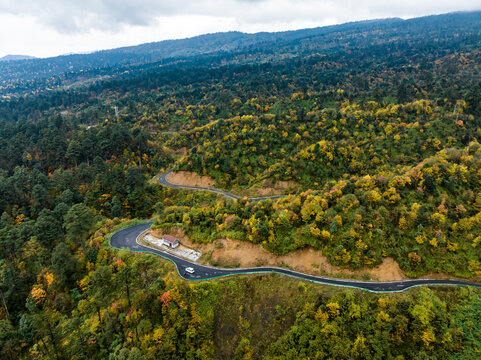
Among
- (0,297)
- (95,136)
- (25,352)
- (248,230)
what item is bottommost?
(25,352)

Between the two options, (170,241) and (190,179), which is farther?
(190,179)

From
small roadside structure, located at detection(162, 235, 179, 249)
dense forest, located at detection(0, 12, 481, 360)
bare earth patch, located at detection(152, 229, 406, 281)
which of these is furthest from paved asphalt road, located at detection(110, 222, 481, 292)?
small roadside structure, located at detection(162, 235, 179, 249)

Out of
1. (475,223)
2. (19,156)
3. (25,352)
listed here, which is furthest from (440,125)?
(19,156)

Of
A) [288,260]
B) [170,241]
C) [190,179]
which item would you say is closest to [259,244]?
[288,260]

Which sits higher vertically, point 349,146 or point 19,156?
point 19,156

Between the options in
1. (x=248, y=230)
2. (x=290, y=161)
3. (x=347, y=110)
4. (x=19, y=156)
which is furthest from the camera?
(x=347, y=110)

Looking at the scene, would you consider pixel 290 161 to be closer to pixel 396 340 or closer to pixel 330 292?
pixel 330 292

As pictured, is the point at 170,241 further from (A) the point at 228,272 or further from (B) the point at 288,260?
(B) the point at 288,260

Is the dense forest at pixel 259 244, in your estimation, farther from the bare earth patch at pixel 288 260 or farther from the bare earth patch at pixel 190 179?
the bare earth patch at pixel 190 179
